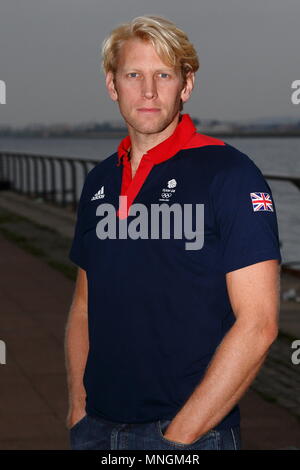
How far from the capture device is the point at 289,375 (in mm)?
6539

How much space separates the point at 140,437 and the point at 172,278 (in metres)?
0.40

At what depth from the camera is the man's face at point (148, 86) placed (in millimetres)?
2436

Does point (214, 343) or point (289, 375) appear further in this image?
point (289, 375)

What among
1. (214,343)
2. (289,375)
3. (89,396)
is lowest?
(289,375)

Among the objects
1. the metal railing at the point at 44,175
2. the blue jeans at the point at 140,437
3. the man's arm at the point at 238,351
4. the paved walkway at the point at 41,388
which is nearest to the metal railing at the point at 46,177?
the metal railing at the point at 44,175

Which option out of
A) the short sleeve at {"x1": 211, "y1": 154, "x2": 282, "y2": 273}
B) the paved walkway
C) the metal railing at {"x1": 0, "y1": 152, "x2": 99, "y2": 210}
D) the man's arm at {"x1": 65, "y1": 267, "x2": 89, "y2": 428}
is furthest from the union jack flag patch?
the metal railing at {"x1": 0, "y1": 152, "x2": 99, "y2": 210}

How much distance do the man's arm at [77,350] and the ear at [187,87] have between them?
0.58 meters

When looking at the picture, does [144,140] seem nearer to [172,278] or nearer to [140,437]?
[172,278]

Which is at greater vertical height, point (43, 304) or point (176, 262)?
point (176, 262)

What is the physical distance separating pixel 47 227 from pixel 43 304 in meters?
7.40

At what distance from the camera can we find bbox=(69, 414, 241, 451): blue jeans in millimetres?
2330

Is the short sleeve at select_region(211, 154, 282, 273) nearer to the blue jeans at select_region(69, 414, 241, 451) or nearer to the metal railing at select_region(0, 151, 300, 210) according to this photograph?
the blue jeans at select_region(69, 414, 241, 451)
